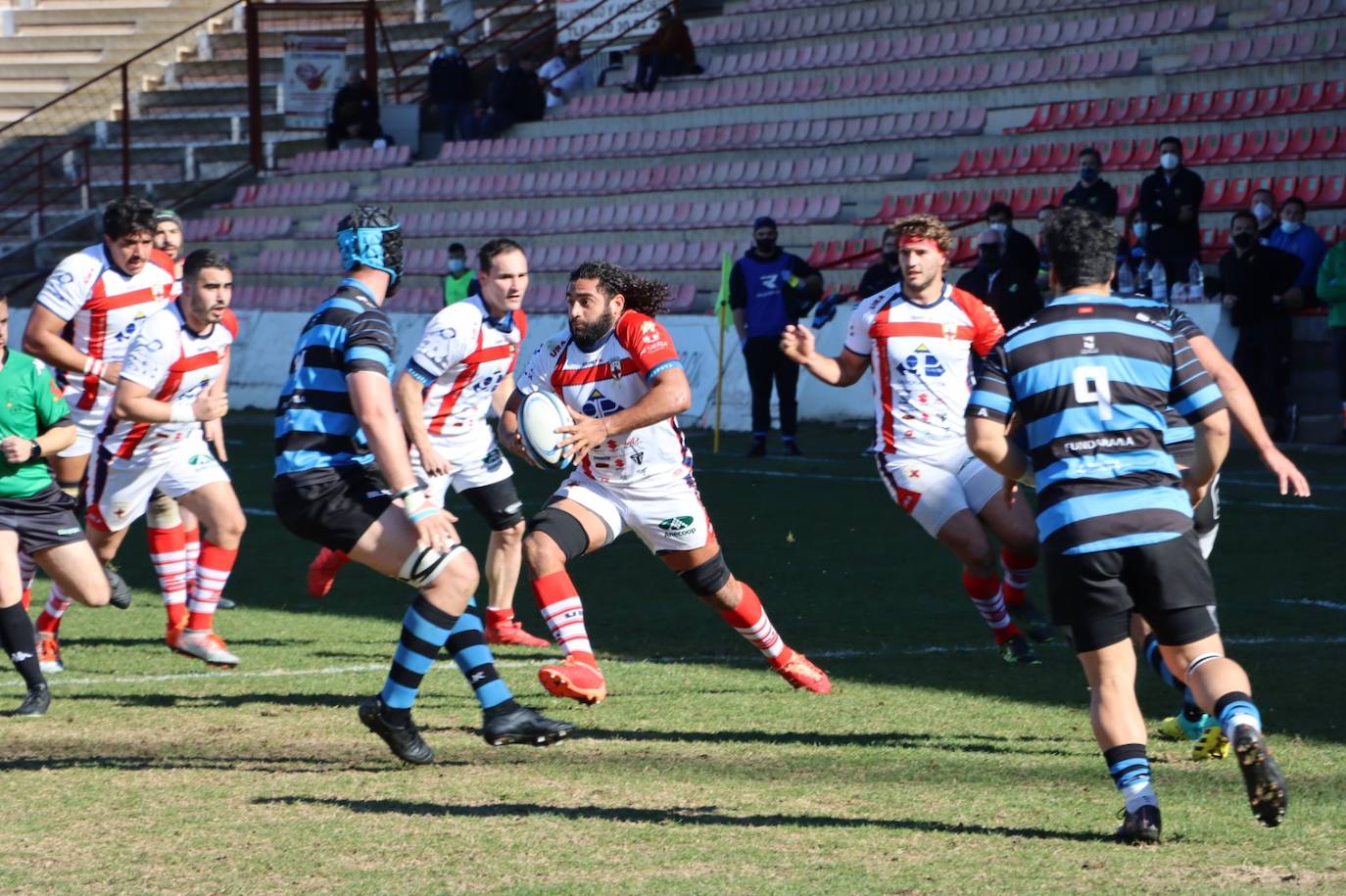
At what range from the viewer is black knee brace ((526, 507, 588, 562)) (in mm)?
7320

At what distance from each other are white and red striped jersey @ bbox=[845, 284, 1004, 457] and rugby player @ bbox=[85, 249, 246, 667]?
2931 mm

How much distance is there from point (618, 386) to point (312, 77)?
2449cm

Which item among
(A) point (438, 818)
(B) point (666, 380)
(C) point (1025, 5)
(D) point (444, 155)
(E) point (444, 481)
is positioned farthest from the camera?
(D) point (444, 155)

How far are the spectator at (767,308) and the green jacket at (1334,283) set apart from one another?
4.73 metres

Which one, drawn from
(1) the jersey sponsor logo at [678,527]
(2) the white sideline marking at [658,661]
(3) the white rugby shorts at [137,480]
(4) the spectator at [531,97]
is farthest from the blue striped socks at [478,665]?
(4) the spectator at [531,97]

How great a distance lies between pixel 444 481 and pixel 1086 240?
4.57 metres

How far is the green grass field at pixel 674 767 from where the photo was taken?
511 centimetres

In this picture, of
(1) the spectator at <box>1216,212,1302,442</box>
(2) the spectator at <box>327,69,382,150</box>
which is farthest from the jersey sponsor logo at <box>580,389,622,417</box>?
(2) the spectator at <box>327,69,382,150</box>

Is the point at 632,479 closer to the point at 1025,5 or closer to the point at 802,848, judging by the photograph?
the point at 802,848

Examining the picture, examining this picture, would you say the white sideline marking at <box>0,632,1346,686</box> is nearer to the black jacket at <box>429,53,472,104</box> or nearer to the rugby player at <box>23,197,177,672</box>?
the rugby player at <box>23,197,177,672</box>

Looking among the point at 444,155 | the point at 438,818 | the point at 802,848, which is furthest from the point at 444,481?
the point at 444,155

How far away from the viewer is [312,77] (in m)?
30.6

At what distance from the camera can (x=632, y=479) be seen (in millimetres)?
7547

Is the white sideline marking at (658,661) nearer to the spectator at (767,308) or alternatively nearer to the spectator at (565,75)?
the spectator at (767,308)
